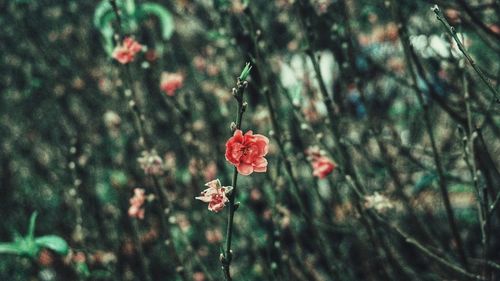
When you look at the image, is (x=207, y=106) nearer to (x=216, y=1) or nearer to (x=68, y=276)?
(x=216, y=1)

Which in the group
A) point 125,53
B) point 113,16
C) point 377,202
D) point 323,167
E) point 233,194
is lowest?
point 233,194

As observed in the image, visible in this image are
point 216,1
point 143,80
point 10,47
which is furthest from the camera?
point 10,47

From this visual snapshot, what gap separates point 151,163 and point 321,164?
71cm

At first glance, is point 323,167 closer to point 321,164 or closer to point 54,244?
point 321,164

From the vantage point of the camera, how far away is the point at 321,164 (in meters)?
1.89

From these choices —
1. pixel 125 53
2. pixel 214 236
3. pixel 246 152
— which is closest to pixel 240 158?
pixel 246 152

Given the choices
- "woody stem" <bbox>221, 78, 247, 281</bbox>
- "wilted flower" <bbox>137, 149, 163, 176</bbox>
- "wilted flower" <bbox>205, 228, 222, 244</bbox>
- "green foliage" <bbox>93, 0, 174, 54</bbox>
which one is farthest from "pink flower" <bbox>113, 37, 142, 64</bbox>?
"wilted flower" <bbox>205, 228, 222, 244</bbox>

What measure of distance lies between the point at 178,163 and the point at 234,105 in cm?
68

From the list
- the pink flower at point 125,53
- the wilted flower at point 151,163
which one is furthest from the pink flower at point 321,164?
the pink flower at point 125,53

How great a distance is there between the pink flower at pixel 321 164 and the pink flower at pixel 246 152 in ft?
2.22

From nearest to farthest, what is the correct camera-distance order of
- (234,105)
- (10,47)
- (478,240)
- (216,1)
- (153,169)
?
1. (153,169)
2. (216,1)
3. (478,240)
4. (10,47)
5. (234,105)

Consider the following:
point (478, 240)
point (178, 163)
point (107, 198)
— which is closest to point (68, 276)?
point (107, 198)

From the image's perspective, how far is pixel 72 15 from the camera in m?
3.79

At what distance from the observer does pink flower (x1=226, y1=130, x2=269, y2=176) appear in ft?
3.81
